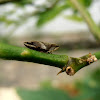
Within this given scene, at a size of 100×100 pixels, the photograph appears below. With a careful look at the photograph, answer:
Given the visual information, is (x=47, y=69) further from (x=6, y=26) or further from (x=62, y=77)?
(x=6, y=26)

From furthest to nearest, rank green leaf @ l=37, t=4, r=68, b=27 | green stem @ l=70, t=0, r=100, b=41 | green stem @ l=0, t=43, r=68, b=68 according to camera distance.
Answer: green leaf @ l=37, t=4, r=68, b=27 < green stem @ l=70, t=0, r=100, b=41 < green stem @ l=0, t=43, r=68, b=68

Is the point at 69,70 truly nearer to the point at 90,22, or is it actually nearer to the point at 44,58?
the point at 44,58

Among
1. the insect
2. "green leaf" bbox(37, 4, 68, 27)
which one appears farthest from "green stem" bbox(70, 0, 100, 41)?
the insect

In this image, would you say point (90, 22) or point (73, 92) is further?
point (73, 92)

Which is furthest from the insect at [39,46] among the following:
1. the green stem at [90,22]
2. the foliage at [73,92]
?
the foliage at [73,92]

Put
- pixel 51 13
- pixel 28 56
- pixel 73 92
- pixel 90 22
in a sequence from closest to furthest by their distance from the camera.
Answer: pixel 28 56, pixel 90 22, pixel 51 13, pixel 73 92

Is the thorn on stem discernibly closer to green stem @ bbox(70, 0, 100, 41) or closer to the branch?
the branch

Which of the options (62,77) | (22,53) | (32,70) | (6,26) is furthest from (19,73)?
(22,53)

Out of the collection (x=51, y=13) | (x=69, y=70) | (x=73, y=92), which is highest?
(x=69, y=70)

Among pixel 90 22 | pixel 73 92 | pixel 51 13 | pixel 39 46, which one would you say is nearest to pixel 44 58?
pixel 39 46
